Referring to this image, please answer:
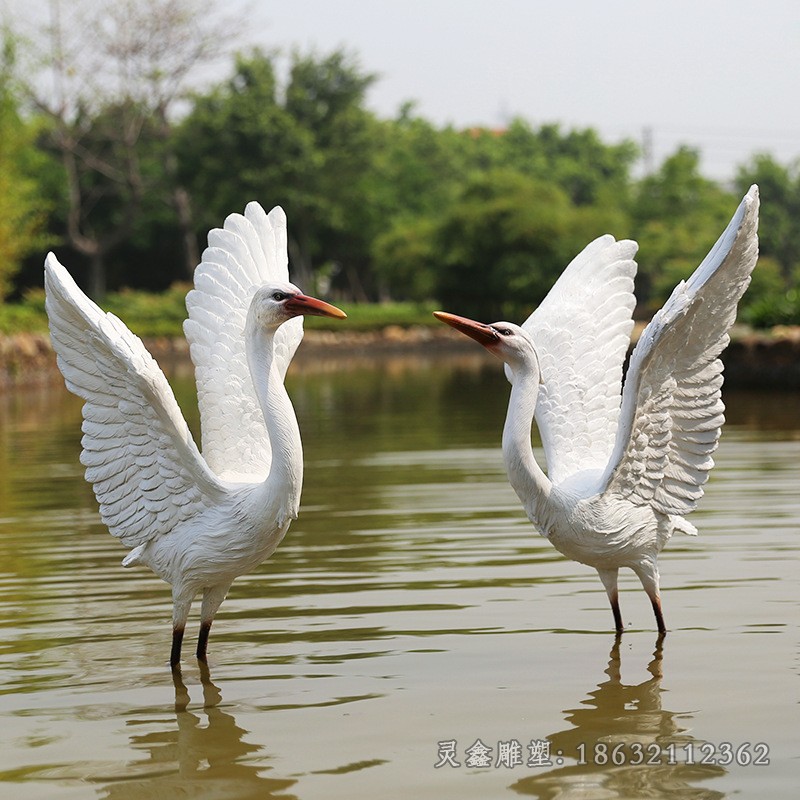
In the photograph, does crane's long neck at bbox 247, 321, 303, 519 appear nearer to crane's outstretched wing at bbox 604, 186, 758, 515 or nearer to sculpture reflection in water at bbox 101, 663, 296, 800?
sculpture reflection in water at bbox 101, 663, 296, 800

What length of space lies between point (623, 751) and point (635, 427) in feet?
5.28

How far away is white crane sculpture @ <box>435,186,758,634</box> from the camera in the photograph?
5.57 m

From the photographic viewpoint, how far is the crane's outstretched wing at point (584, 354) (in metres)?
6.46

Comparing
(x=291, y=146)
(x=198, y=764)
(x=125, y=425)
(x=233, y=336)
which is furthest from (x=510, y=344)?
(x=291, y=146)

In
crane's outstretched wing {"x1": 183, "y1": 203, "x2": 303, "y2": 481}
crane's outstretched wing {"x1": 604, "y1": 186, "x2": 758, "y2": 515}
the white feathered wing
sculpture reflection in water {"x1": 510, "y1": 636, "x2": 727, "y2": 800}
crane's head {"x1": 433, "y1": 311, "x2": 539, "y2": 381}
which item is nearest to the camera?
sculpture reflection in water {"x1": 510, "y1": 636, "x2": 727, "y2": 800}

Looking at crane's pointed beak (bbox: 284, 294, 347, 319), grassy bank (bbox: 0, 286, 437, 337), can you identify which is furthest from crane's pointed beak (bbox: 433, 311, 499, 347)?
grassy bank (bbox: 0, 286, 437, 337)

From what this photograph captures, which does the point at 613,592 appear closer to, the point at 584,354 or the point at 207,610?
the point at 584,354

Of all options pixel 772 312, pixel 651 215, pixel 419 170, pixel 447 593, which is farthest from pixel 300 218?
pixel 447 593

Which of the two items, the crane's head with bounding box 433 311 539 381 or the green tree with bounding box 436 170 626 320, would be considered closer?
the crane's head with bounding box 433 311 539 381

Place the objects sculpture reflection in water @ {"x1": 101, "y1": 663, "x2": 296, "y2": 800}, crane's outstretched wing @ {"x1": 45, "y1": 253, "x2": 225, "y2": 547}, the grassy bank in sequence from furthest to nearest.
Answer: the grassy bank < crane's outstretched wing @ {"x1": 45, "y1": 253, "x2": 225, "y2": 547} < sculpture reflection in water @ {"x1": 101, "y1": 663, "x2": 296, "y2": 800}

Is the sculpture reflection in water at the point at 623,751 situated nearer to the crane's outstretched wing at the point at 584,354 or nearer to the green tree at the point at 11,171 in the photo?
the crane's outstretched wing at the point at 584,354

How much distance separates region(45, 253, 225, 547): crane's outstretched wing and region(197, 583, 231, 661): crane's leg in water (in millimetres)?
356

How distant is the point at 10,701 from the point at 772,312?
18.0m

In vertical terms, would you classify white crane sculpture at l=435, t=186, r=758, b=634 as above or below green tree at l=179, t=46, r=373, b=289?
below
